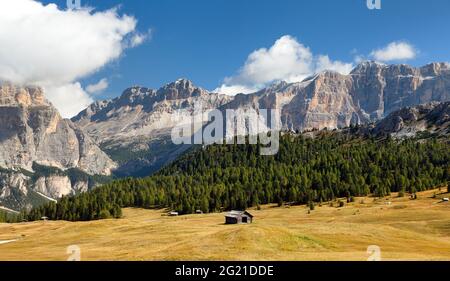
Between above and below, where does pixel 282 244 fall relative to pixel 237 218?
above

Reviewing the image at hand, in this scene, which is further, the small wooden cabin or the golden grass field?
the small wooden cabin

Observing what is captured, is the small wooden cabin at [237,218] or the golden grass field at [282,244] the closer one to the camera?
the golden grass field at [282,244]

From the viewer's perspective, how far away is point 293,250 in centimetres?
6069

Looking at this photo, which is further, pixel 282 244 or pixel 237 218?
pixel 237 218

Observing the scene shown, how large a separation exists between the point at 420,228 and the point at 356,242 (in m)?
34.6
